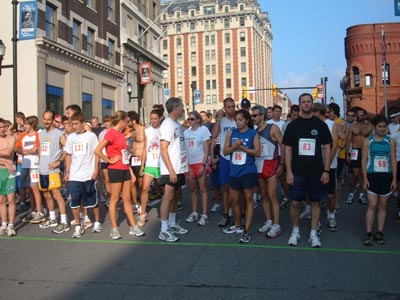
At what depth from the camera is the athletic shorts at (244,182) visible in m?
6.73

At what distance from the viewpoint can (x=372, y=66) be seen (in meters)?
45.8

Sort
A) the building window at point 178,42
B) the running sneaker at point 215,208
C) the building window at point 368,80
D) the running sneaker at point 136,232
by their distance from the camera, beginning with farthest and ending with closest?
1. the building window at point 178,42
2. the building window at point 368,80
3. the running sneaker at point 215,208
4. the running sneaker at point 136,232

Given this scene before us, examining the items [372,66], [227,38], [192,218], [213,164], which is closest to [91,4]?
[213,164]

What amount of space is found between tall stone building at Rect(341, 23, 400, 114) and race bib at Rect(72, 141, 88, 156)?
41.9 m

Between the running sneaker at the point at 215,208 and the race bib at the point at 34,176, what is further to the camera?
the running sneaker at the point at 215,208

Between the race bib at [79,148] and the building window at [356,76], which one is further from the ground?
the building window at [356,76]

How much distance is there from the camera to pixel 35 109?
21.7 meters

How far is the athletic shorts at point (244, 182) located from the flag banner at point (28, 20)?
12.4 m

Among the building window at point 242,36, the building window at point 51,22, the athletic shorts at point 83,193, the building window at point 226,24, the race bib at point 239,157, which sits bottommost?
the athletic shorts at point 83,193

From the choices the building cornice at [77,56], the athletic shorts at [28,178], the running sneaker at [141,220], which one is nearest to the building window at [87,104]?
the building cornice at [77,56]

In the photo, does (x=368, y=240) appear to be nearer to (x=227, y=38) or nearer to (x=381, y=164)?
(x=381, y=164)

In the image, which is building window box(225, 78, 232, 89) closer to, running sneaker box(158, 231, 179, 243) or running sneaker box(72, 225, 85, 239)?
running sneaker box(72, 225, 85, 239)

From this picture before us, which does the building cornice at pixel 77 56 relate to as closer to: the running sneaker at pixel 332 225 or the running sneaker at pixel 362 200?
the running sneaker at pixel 362 200

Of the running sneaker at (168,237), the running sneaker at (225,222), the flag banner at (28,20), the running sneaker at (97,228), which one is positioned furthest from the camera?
the flag banner at (28,20)
